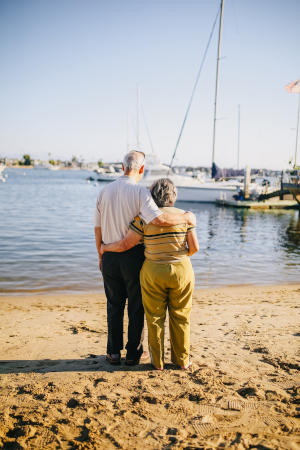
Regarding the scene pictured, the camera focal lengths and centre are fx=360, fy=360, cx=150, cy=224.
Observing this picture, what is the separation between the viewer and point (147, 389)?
3357 mm

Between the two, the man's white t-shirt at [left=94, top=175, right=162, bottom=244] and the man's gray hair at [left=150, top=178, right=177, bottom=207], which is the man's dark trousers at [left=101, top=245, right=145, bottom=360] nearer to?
the man's white t-shirt at [left=94, top=175, right=162, bottom=244]

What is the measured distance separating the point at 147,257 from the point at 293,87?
26.2 meters

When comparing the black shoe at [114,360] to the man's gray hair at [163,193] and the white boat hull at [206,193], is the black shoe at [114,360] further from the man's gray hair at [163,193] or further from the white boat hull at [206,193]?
the white boat hull at [206,193]

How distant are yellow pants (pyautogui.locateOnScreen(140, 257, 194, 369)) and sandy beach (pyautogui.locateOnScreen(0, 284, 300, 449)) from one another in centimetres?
26

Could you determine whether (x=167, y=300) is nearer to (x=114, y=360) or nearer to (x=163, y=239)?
(x=163, y=239)

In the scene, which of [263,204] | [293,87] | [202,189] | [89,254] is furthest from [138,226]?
[202,189]

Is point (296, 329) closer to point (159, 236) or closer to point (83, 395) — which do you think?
point (159, 236)

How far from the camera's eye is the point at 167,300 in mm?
3688

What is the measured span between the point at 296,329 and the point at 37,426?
3853 mm

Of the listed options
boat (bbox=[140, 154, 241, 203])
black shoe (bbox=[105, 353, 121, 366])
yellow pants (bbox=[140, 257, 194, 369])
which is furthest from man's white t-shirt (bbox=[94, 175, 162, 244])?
boat (bbox=[140, 154, 241, 203])

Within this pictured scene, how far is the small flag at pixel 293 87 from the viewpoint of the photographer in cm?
2519

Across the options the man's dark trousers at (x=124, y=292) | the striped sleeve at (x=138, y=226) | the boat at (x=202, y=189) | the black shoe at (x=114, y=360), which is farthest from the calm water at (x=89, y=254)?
the boat at (x=202, y=189)

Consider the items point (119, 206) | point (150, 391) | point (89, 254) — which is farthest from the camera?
point (89, 254)

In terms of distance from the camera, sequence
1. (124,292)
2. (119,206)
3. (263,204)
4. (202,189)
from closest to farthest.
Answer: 1. (119,206)
2. (124,292)
3. (263,204)
4. (202,189)
